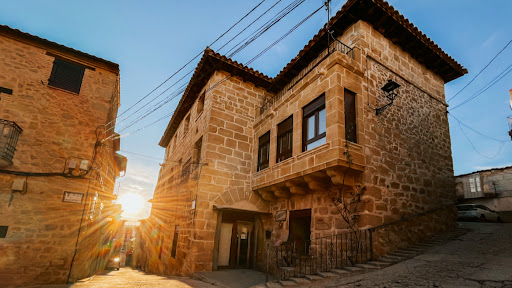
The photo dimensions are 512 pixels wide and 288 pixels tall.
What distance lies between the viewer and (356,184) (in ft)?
20.3

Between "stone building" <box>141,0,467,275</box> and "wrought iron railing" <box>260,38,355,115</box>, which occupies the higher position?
"wrought iron railing" <box>260,38,355,115</box>

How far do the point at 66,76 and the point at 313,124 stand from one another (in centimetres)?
840

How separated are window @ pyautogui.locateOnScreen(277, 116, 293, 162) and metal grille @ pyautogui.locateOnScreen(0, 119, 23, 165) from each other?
7.73 metres

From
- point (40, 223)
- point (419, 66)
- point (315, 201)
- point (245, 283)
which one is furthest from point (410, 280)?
point (40, 223)

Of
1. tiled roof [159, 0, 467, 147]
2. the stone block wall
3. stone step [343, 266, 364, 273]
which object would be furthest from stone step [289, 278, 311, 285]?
tiled roof [159, 0, 467, 147]

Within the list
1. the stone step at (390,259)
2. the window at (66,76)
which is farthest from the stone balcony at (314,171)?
the window at (66,76)

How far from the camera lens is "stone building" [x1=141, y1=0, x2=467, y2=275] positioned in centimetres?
634

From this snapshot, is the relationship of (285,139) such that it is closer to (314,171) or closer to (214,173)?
(314,171)

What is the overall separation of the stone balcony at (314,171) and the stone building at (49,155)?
5.82 metres

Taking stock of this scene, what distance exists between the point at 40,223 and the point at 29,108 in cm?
353

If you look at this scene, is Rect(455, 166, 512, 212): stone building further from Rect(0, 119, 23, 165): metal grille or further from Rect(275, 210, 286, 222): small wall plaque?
Rect(0, 119, 23, 165): metal grille

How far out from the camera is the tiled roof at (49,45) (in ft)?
27.4

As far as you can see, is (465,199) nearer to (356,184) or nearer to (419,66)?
(419,66)

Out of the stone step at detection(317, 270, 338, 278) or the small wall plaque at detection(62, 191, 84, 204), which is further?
the small wall plaque at detection(62, 191, 84, 204)
